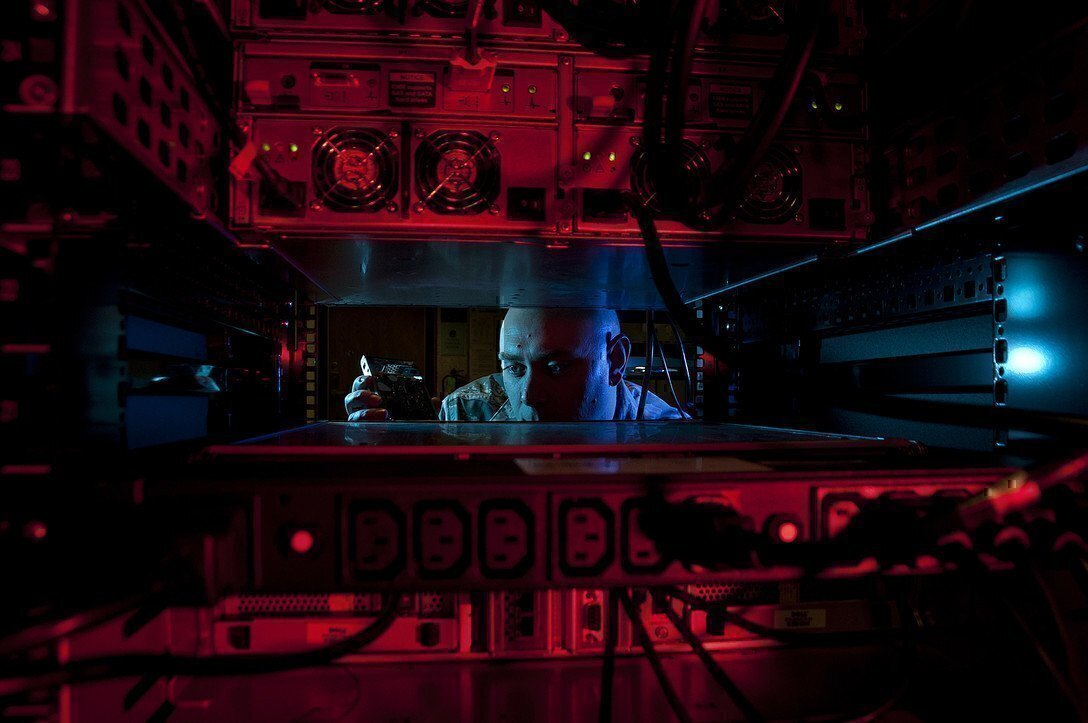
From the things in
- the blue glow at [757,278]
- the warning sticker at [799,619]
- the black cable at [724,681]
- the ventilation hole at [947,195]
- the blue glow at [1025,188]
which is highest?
the ventilation hole at [947,195]

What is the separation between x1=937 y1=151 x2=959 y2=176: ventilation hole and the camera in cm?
73

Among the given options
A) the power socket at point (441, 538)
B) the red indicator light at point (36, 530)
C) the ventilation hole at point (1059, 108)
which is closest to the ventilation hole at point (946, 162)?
the ventilation hole at point (1059, 108)

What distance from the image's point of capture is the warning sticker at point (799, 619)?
766mm

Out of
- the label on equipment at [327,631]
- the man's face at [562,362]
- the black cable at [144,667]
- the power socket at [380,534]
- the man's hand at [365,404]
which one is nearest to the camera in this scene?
the black cable at [144,667]

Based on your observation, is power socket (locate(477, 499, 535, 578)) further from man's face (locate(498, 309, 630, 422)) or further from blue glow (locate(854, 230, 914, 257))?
man's face (locate(498, 309, 630, 422))

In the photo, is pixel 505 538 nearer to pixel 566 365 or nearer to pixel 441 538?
pixel 441 538

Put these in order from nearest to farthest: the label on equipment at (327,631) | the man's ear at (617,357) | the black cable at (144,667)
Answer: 1. the black cable at (144,667)
2. the label on equipment at (327,631)
3. the man's ear at (617,357)

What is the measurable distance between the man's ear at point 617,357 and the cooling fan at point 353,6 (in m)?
1.46

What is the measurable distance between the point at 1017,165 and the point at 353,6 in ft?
3.18

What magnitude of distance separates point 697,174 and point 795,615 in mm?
735

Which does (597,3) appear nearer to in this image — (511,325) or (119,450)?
(119,450)

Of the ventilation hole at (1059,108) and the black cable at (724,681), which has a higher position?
the ventilation hole at (1059,108)

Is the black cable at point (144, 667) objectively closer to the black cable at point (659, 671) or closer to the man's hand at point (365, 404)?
the black cable at point (659, 671)

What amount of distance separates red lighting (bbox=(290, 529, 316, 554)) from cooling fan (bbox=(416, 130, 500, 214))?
0.50 m
